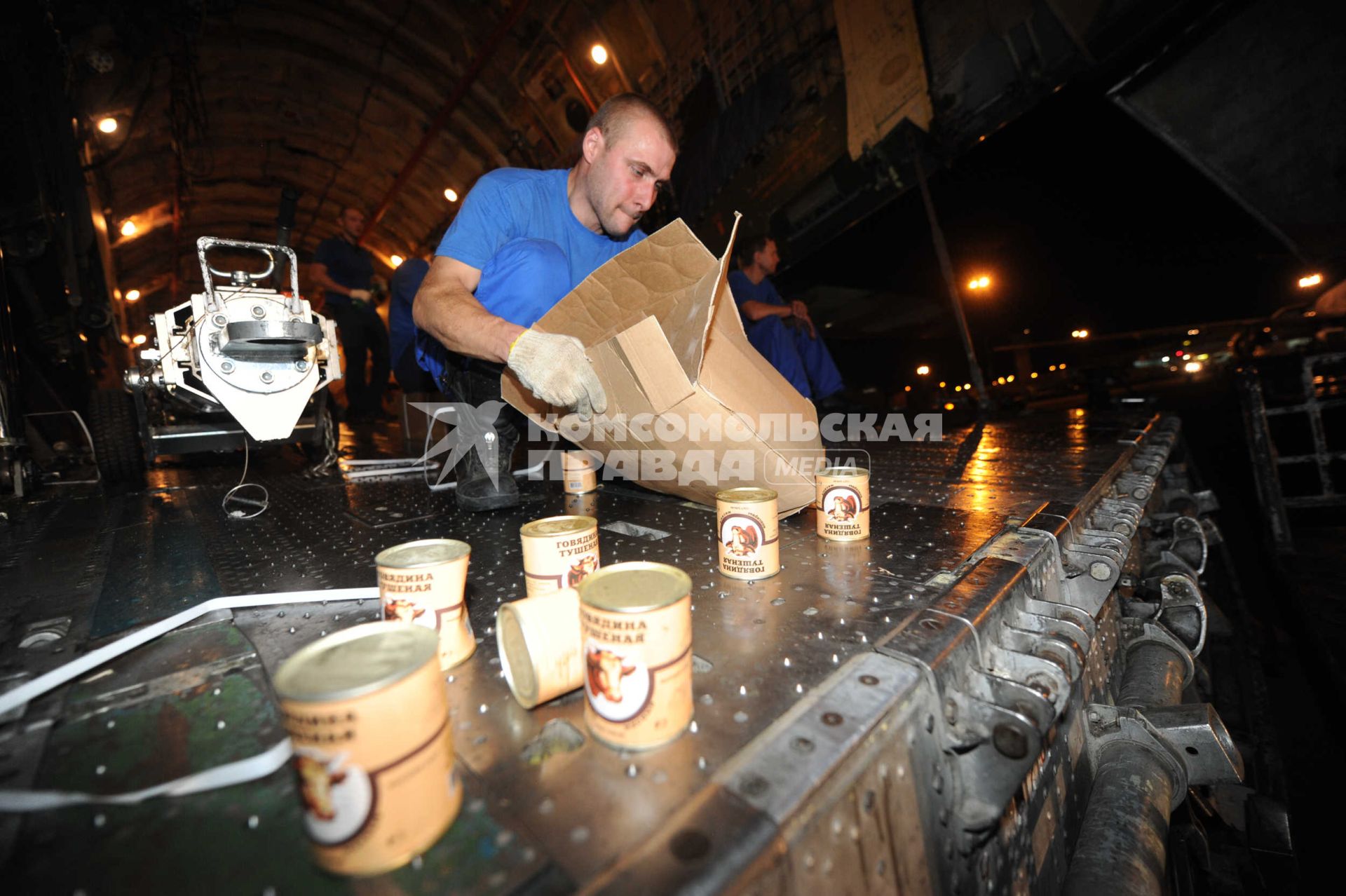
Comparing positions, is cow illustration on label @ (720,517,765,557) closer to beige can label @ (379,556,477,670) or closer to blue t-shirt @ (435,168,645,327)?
beige can label @ (379,556,477,670)

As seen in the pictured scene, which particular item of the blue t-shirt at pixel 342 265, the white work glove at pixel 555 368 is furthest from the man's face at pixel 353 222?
the white work glove at pixel 555 368

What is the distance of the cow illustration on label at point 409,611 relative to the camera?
0.88m

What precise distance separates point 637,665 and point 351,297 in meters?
6.30

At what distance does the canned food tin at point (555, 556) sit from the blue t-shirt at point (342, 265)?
19.2 feet

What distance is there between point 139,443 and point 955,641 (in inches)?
165

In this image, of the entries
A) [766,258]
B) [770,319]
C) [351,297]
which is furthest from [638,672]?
[351,297]

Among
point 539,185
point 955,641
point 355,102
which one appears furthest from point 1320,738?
point 355,102

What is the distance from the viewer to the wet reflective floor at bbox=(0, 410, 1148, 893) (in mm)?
540

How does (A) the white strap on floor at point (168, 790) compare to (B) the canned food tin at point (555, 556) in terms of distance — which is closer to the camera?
(A) the white strap on floor at point (168, 790)

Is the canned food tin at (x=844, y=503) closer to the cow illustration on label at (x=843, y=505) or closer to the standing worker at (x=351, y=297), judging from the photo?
the cow illustration on label at (x=843, y=505)

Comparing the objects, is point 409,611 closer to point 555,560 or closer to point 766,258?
point 555,560

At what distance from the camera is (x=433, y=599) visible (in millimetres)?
882

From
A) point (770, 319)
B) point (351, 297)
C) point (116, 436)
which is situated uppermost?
point (351, 297)

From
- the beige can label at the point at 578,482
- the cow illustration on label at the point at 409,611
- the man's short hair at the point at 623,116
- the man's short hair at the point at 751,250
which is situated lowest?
the cow illustration on label at the point at 409,611
